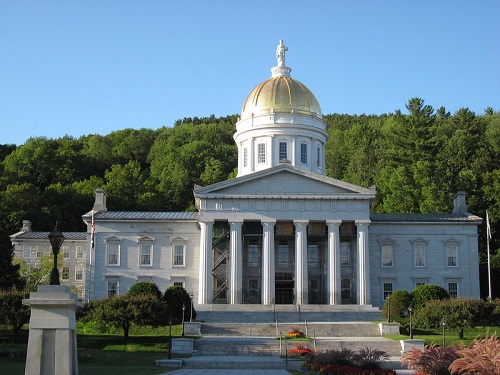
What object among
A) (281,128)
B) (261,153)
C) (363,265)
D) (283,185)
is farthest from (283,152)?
(363,265)

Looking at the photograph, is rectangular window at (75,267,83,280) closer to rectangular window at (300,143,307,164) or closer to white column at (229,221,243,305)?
white column at (229,221,243,305)

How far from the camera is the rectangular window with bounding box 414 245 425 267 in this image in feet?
205

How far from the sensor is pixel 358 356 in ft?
96.6

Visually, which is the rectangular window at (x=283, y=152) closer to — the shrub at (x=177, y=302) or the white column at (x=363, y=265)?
the white column at (x=363, y=265)

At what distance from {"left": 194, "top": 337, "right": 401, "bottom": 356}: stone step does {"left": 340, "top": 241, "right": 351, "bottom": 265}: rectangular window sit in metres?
21.4

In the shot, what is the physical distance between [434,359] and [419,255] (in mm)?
39688

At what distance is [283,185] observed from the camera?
59.5 metres

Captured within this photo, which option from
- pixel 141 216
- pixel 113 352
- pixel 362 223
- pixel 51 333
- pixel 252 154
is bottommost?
pixel 113 352

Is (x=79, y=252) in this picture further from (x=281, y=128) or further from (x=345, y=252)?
(x=345, y=252)

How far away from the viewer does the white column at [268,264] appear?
57.6 m

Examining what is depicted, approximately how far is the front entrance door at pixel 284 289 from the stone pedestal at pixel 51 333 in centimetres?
4267

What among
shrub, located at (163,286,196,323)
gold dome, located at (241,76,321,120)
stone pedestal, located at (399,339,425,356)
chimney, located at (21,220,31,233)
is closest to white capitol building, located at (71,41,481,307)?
gold dome, located at (241,76,321,120)

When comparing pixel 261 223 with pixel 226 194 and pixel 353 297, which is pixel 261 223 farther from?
pixel 353 297

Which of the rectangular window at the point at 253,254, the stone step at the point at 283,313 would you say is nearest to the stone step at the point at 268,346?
the stone step at the point at 283,313
